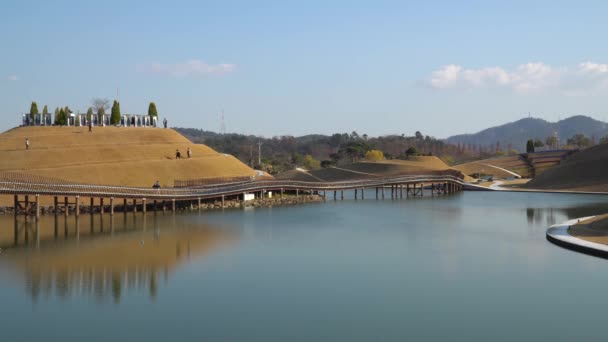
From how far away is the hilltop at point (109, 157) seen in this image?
67875mm

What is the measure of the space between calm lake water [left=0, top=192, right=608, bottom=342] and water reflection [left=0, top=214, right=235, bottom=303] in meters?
0.10

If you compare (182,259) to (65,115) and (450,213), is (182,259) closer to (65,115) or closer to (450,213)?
(450,213)

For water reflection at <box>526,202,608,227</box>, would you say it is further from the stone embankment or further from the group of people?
the group of people

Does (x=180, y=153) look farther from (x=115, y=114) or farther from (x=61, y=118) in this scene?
(x=61, y=118)

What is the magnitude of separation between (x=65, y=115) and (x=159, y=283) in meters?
58.8

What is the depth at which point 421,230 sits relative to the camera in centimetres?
4812

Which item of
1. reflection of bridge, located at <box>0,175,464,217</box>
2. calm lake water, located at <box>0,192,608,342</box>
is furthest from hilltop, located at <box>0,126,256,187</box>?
calm lake water, located at <box>0,192,608,342</box>

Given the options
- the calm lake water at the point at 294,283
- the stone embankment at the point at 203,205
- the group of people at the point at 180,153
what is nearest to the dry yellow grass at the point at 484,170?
the stone embankment at the point at 203,205

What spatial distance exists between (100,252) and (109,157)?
125 ft

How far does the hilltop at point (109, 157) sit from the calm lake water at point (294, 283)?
18358mm

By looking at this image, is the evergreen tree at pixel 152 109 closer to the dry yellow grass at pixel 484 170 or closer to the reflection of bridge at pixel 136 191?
the reflection of bridge at pixel 136 191

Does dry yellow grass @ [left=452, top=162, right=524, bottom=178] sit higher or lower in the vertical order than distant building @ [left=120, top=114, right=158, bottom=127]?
lower

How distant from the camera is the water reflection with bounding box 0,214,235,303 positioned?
2880 cm

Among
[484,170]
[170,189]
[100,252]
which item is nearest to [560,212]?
[170,189]
